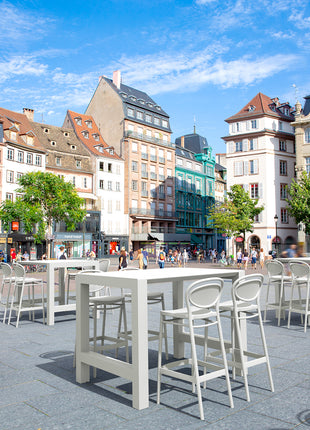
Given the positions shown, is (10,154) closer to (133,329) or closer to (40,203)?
(40,203)

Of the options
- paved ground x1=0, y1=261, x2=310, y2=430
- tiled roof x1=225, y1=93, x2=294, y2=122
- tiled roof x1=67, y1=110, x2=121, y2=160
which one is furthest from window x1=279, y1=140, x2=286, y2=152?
A: paved ground x1=0, y1=261, x2=310, y2=430

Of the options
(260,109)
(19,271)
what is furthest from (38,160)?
(19,271)

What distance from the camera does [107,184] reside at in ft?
197

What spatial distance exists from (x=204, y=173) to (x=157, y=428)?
3084 inches

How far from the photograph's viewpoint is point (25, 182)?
37969 mm

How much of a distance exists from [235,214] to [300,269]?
34.9 metres

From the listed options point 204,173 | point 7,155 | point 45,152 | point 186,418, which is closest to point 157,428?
point 186,418

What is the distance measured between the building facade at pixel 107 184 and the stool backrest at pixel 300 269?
49.0 metres

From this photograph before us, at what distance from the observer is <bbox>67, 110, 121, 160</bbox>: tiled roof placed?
60.4m

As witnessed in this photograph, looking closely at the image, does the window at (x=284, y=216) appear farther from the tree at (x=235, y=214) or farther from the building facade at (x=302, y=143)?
the tree at (x=235, y=214)

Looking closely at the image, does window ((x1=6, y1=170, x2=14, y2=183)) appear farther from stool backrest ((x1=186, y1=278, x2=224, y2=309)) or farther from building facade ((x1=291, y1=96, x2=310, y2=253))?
stool backrest ((x1=186, y1=278, x2=224, y2=309))

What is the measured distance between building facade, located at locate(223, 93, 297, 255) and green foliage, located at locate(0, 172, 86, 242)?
23.3 m

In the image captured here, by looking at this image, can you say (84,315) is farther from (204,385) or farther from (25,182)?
(25,182)

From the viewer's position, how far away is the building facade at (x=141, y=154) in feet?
206
